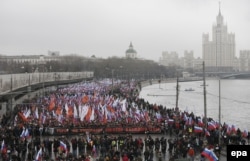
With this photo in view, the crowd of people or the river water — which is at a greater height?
the crowd of people

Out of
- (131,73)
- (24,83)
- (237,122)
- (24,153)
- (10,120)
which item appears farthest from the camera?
(131,73)

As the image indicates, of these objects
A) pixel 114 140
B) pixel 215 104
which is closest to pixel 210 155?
pixel 114 140

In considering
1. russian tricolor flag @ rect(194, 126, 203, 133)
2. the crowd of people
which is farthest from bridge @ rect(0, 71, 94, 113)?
russian tricolor flag @ rect(194, 126, 203, 133)

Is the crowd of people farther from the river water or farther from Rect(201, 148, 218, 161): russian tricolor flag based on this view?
the river water

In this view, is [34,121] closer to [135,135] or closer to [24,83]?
[135,135]

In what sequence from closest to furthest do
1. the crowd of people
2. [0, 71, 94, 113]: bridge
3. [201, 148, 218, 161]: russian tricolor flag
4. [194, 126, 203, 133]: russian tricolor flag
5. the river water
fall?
[201, 148, 218, 161]: russian tricolor flag → the crowd of people → [194, 126, 203, 133]: russian tricolor flag → [0, 71, 94, 113]: bridge → the river water

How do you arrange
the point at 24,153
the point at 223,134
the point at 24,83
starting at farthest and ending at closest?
the point at 24,83 → the point at 223,134 → the point at 24,153

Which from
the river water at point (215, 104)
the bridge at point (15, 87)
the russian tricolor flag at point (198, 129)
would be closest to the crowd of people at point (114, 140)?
the russian tricolor flag at point (198, 129)

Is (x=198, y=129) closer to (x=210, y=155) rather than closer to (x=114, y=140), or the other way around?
(x=114, y=140)

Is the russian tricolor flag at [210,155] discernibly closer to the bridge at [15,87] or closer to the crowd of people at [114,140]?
the crowd of people at [114,140]

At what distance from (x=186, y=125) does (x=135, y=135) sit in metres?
2.88

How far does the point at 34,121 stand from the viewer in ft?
78.4

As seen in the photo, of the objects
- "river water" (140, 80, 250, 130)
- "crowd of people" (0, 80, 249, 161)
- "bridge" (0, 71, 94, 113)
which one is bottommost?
"river water" (140, 80, 250, 130)

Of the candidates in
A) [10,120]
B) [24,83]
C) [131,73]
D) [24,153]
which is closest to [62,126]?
[10,120]
